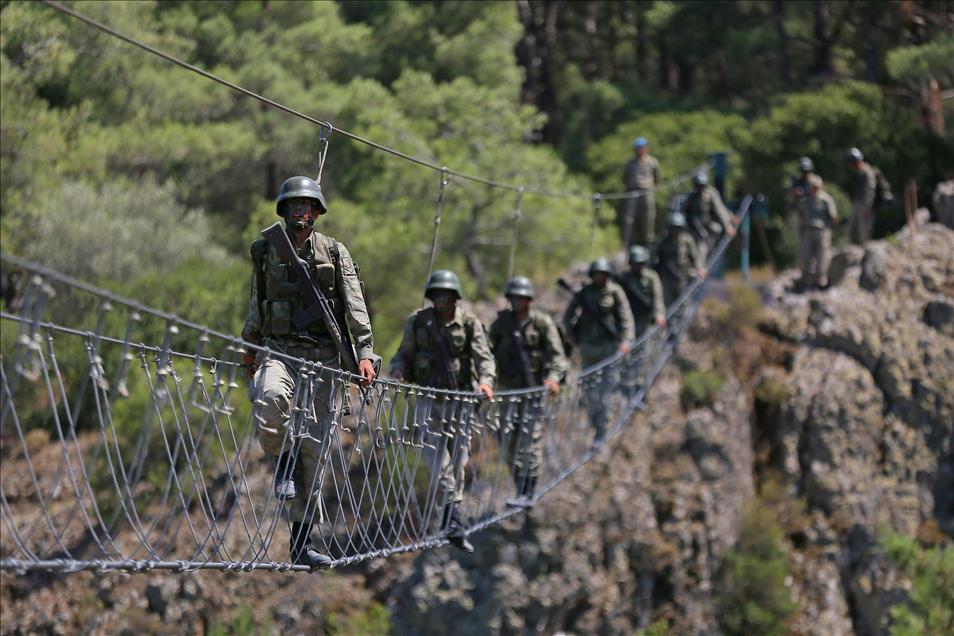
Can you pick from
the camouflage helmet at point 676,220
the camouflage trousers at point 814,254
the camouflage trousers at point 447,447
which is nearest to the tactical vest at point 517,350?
the camouflage trousers at point 447,447

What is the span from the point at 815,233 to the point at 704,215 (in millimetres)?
1747

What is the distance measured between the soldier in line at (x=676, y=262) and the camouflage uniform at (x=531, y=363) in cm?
416

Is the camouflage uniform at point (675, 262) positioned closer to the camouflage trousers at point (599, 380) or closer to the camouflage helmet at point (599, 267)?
the camouflage trousers at point (599, 380)

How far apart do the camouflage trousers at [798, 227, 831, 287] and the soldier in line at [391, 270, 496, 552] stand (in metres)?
8.06

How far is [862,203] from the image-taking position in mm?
15516

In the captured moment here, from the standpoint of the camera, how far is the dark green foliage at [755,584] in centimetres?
1498

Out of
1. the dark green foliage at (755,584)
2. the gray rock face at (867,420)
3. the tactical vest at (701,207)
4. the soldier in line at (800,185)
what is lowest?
the dark green foliage at (755,584)

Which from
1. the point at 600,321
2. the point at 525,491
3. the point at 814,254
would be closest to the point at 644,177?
the point at 814,254

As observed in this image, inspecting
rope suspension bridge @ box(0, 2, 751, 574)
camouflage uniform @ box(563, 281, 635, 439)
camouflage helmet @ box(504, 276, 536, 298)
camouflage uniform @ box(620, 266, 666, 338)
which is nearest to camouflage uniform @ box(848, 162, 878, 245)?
rope suspension bridge @ box(0, 2, 751, 574)

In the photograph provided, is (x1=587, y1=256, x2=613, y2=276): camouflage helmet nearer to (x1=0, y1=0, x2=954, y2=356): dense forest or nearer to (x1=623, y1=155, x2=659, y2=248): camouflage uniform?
(x1=623, y1=155, x2=659, y2=248): camouflage uniform

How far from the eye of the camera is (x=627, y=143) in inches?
823

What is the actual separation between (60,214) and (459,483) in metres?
9.60

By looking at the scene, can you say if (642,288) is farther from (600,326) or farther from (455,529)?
(455,529)

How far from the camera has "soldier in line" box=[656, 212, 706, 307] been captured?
1270 cm
